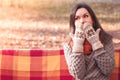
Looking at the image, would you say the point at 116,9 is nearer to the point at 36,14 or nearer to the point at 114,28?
the point at 114,28

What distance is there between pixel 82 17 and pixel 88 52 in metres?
0.25

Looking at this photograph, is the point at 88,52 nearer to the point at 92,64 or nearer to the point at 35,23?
the point at 92,64

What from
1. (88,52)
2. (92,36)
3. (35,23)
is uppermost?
(35,23)

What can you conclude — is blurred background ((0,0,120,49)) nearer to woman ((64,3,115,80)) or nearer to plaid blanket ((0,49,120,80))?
plaid blanket ((0,49,120,80))

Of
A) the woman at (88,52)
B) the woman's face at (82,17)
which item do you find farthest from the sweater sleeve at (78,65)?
the woman's face at (82,17)

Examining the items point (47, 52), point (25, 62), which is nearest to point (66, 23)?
point (47, 52)

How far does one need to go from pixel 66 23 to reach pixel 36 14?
0.28 metres

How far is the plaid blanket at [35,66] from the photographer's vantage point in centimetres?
195

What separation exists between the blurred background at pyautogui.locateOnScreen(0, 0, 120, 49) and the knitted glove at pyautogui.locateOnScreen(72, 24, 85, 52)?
0.47 meters

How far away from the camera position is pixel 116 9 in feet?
6.93

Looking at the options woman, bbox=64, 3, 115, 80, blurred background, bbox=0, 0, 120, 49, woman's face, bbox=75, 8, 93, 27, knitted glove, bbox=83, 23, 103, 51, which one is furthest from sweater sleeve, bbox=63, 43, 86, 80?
blurred background, bbox=0, 0, 120, 49

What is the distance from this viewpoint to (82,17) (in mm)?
1692

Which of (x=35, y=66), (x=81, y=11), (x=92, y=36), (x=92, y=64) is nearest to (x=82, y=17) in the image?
(x=81, y=11)

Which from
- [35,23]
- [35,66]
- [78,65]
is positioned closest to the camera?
[78,65]
